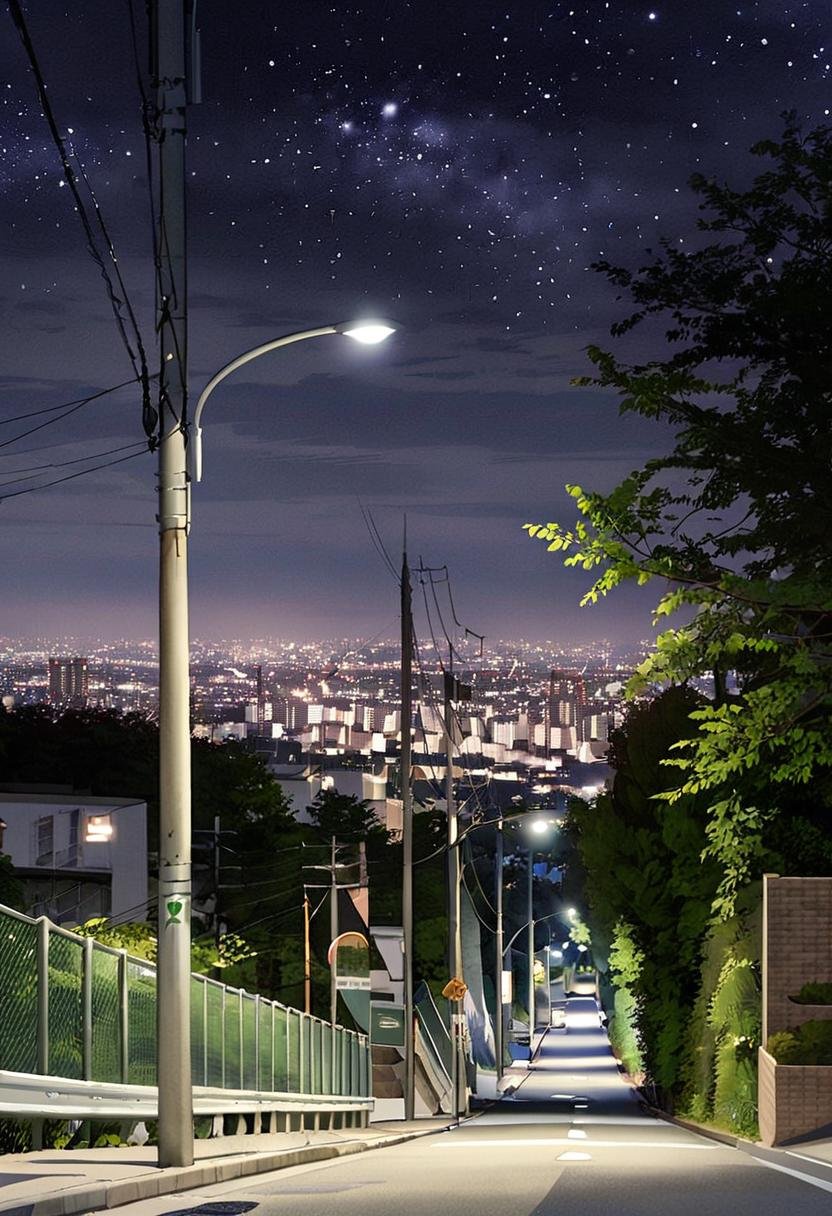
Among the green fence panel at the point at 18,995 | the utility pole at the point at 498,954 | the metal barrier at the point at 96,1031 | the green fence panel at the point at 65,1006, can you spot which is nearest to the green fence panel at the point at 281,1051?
the metal barrier at the point at 96,1031

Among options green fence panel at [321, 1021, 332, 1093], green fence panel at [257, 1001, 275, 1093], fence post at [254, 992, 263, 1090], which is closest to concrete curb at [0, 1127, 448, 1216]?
fence post at [254, 992, 263, 1090]

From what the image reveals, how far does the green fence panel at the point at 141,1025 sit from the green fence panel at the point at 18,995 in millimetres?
3606

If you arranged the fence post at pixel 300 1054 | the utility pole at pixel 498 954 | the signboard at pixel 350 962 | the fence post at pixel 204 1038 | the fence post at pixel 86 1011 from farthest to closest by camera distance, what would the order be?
the utility pole at pixel 498 954 < the signboard at pixel 350 962 < the fence post at pixel 300 1054 < the fence post at pixel 204 1038 < the fence post at pixel 86 1011

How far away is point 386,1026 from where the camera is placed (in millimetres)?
57562

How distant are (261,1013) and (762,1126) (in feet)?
27.5

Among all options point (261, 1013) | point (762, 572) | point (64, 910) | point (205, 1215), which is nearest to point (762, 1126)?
point (261, 1013)

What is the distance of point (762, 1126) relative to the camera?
26.6 meters

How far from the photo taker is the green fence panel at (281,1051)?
1088 inches

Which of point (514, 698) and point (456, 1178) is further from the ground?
point (514, 698)

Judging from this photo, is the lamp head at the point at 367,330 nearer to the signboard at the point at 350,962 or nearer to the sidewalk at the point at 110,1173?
the sidewalk at the point at 110,1173

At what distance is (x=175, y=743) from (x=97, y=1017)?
A: 288 centimetres

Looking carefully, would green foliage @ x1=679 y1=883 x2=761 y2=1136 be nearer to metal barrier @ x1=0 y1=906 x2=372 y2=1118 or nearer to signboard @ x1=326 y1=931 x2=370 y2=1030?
signboard @ x1=326 y1=931 x2=370 y2=1030

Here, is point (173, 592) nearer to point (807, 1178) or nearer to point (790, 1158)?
point (807, 1178)

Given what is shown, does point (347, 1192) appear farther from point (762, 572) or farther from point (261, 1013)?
point (261, 1013)
